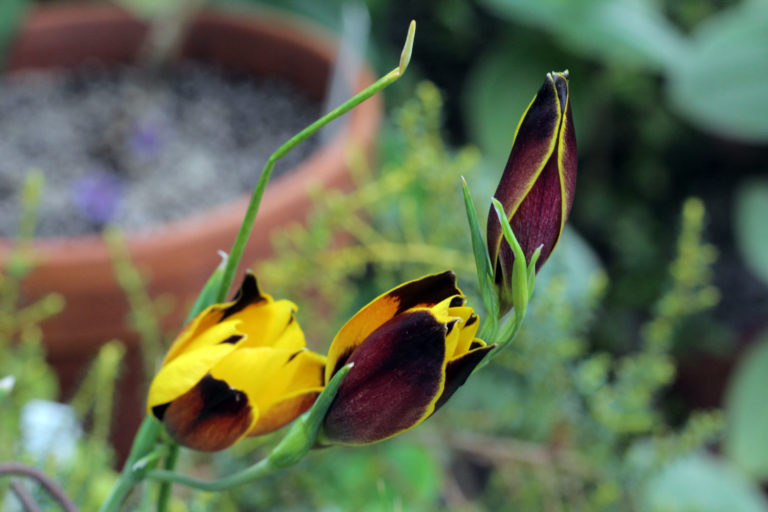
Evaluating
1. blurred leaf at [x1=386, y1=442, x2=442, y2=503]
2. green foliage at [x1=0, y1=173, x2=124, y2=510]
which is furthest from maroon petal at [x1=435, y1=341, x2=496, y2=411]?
blurred leaf at [x1=386, y1=442, x2=442, y2=503]

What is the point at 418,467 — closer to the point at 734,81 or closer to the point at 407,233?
the point at 407,233

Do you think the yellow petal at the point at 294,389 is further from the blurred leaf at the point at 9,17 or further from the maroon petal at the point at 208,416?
the blurred leaf at the point at 9,17

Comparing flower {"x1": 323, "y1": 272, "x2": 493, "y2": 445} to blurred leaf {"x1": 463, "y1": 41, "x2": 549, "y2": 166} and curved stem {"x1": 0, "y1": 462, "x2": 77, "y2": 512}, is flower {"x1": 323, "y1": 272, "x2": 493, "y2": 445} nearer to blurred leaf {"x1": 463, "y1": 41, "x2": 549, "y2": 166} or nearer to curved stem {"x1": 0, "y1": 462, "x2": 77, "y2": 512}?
curved stem {"x1": 0, "y1": 462, "x2": 77, "y2": 512}

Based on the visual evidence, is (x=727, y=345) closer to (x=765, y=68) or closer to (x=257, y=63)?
(x=765, y=68)

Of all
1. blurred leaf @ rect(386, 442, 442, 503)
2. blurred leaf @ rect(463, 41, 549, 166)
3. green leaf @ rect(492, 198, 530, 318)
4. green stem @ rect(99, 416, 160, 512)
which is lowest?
blurred leaf @ rect(386, 442, 442, 503)

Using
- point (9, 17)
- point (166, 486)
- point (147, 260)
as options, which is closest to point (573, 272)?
point (147, 260)

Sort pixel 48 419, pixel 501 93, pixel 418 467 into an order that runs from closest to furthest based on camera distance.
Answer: pixel 48 419, pixel 418 467, pixel 501 93

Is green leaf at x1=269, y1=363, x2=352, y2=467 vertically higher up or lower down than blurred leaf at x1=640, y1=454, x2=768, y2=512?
higher up
